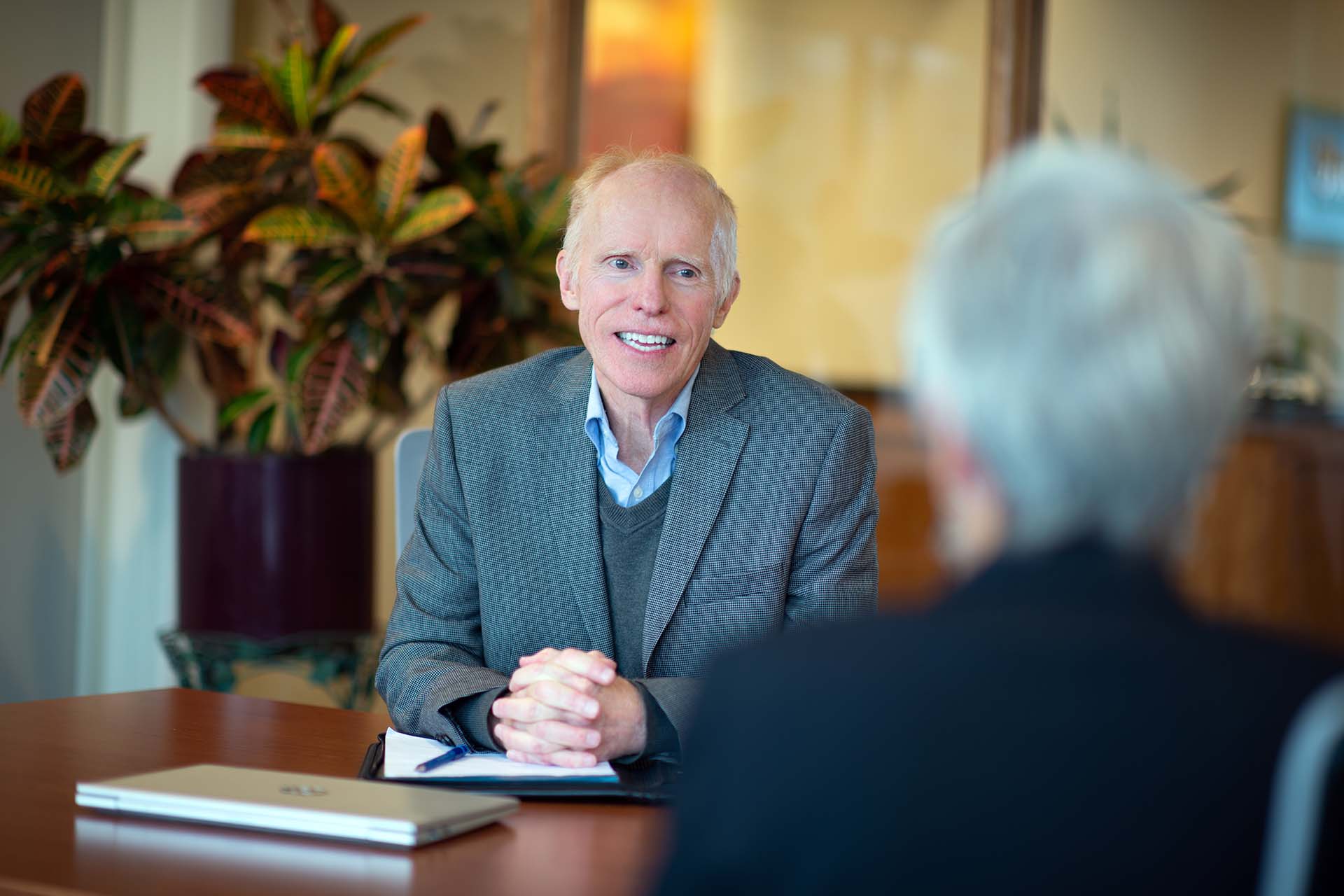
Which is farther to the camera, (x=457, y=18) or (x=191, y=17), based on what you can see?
(x=457, y=18)

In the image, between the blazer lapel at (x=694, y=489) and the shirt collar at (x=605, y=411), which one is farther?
the shirt collar at (x=605, y=411)

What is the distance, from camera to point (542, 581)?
1.92 metres

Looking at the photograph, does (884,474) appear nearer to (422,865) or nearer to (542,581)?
(542,581)

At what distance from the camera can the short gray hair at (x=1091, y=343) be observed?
30.5 inches

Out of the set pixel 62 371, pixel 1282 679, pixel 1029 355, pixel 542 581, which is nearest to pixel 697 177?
pixel 542 581

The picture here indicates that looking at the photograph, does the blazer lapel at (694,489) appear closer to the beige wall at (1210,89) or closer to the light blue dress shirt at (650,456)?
the light blue dress shirt at (650,456)

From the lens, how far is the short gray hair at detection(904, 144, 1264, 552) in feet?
2.54

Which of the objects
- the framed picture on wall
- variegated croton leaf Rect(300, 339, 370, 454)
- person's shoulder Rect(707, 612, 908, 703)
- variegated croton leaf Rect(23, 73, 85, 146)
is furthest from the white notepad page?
the framed picture on wall

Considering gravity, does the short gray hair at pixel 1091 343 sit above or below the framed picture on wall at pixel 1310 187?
below

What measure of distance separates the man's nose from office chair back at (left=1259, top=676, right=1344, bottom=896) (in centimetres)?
132

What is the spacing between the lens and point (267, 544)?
11.6 feet

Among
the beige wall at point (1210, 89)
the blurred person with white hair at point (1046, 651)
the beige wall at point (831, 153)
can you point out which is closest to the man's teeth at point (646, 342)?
the blurred person with white hair at point (1046, 651)

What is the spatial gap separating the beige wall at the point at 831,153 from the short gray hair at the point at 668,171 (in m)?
2.57

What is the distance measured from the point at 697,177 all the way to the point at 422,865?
1157 millimetres
